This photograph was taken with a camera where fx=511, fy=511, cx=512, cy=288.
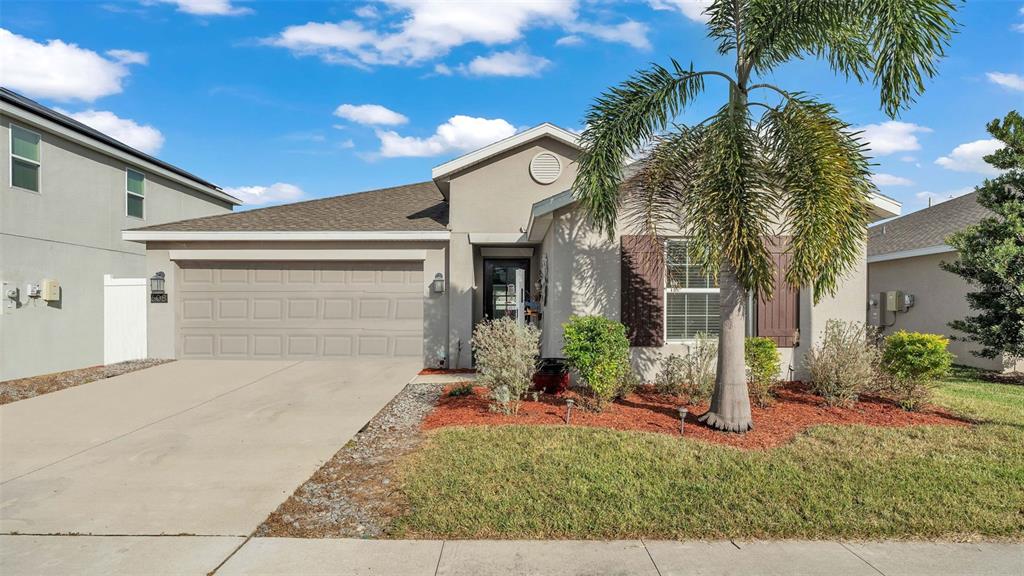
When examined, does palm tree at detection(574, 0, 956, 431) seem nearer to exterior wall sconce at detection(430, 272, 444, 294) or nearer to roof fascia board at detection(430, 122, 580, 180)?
roof fascia board at detection(430, 122, 580, 180)

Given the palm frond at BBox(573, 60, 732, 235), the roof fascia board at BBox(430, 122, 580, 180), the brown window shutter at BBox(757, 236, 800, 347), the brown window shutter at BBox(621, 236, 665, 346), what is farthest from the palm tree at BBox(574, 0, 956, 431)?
the roof fascia board at BBox(430, 122, 580, 180)

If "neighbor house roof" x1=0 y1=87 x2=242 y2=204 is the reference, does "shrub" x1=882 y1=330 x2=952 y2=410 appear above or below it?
below

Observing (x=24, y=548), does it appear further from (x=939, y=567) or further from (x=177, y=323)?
(x=177, y=323)

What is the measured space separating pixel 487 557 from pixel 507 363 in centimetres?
328

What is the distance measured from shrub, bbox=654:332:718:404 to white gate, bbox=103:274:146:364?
10.9 m

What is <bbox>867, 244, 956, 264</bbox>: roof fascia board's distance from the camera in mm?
11672

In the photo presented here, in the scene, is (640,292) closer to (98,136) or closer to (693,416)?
(693,416)

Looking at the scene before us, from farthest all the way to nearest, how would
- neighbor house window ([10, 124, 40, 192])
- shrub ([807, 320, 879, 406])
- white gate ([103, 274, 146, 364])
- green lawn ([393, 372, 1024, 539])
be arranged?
white gate ([103, 274, 146, 364])
neighbor house window ([10, 124, 40, 192])
shrub ([807, 320, 879, 406])
green lawn ([393, 372, 1024, 539])

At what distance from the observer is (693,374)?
7109 millimetres

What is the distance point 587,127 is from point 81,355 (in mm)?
11622

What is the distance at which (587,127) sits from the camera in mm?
6309

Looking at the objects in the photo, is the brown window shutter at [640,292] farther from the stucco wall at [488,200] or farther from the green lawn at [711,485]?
the stucco wall at [488,200]

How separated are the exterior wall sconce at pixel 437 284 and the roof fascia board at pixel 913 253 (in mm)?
10689

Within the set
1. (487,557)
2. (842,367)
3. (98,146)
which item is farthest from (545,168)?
(98,146)
